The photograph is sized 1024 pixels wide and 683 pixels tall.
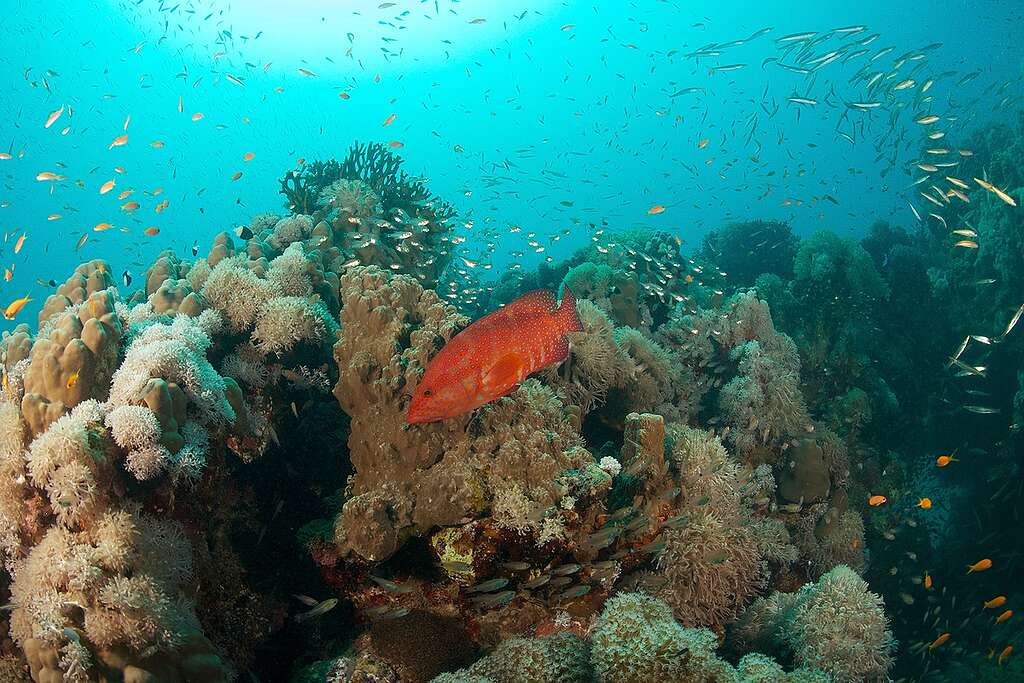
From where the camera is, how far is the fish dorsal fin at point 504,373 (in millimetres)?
2982

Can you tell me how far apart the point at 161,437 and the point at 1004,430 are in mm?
16178

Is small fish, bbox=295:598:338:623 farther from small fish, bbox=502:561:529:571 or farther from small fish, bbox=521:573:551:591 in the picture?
small fish, bbox=521:573:551:591

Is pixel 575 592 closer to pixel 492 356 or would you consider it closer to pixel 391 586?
pixel 391 586

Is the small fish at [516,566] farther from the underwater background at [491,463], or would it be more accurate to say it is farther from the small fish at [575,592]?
the small fish at [575,592]

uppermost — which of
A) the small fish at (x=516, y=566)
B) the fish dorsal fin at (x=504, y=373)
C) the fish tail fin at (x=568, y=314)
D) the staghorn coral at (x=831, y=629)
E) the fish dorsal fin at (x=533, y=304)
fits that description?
the fish dorsal fin at (x=533, y=304)

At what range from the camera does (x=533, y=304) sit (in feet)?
10.3

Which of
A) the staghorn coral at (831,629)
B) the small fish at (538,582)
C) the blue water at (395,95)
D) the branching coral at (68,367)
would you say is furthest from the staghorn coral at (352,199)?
the blue water at (395,95)

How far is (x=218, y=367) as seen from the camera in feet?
16.0

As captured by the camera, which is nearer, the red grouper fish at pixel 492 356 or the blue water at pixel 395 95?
the red grouper fish at pixel 492 356

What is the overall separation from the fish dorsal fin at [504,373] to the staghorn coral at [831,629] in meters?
3.53

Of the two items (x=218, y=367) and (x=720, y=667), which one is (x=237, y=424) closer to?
(x=218, y=367)

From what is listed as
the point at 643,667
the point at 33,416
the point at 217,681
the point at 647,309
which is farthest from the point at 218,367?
the point at 647,309

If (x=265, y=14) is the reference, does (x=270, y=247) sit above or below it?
below

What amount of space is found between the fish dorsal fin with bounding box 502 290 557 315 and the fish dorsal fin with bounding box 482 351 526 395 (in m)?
0.28
